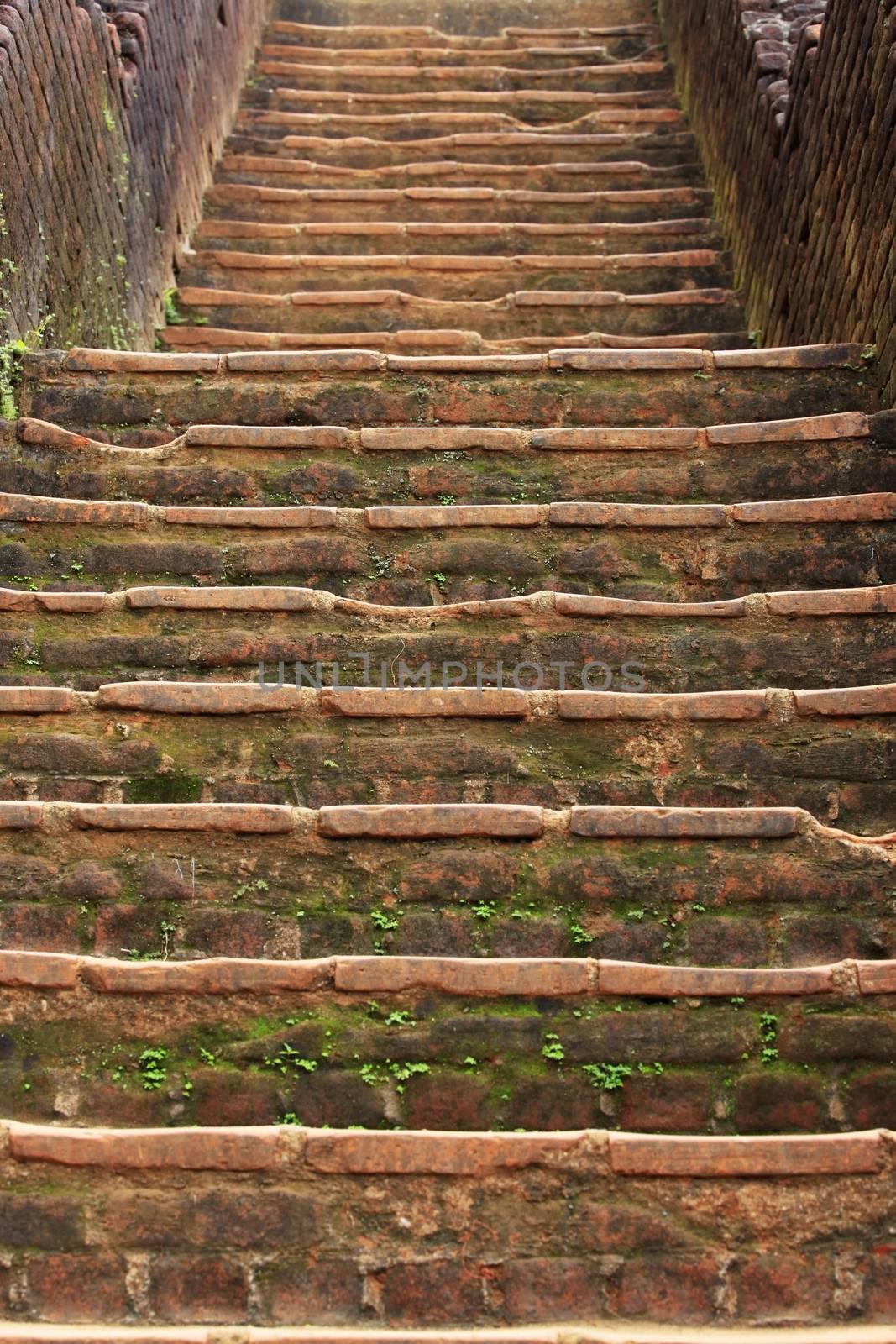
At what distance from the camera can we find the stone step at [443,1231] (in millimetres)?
Result: 2438

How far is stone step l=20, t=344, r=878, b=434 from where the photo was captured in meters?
4.31

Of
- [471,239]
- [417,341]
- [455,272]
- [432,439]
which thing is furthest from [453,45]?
[432,439]

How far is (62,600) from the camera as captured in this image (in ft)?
11.8

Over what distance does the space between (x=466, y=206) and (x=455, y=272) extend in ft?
2.22

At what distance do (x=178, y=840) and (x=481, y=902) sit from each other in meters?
0.58

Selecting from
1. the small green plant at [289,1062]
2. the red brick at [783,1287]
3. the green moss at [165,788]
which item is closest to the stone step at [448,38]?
the green moss at [165,788]

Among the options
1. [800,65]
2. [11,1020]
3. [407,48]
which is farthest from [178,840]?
[407,48]

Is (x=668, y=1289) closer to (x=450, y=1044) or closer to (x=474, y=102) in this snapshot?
(x=450, y=1044)

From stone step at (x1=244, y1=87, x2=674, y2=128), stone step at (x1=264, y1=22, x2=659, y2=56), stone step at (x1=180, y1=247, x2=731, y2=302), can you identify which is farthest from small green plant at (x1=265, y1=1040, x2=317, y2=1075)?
stone step at (x1=264, y1=22, x2=659, y2=56)

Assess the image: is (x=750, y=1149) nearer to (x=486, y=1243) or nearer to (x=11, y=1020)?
(x=486, y=1243)

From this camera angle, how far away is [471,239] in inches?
273

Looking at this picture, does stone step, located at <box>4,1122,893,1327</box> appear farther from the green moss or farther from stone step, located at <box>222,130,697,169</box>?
stone step, located at <box>222,130,697,169</box>

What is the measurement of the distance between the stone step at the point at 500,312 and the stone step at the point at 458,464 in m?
2.14

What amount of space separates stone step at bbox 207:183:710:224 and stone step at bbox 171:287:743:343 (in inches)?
35.9
